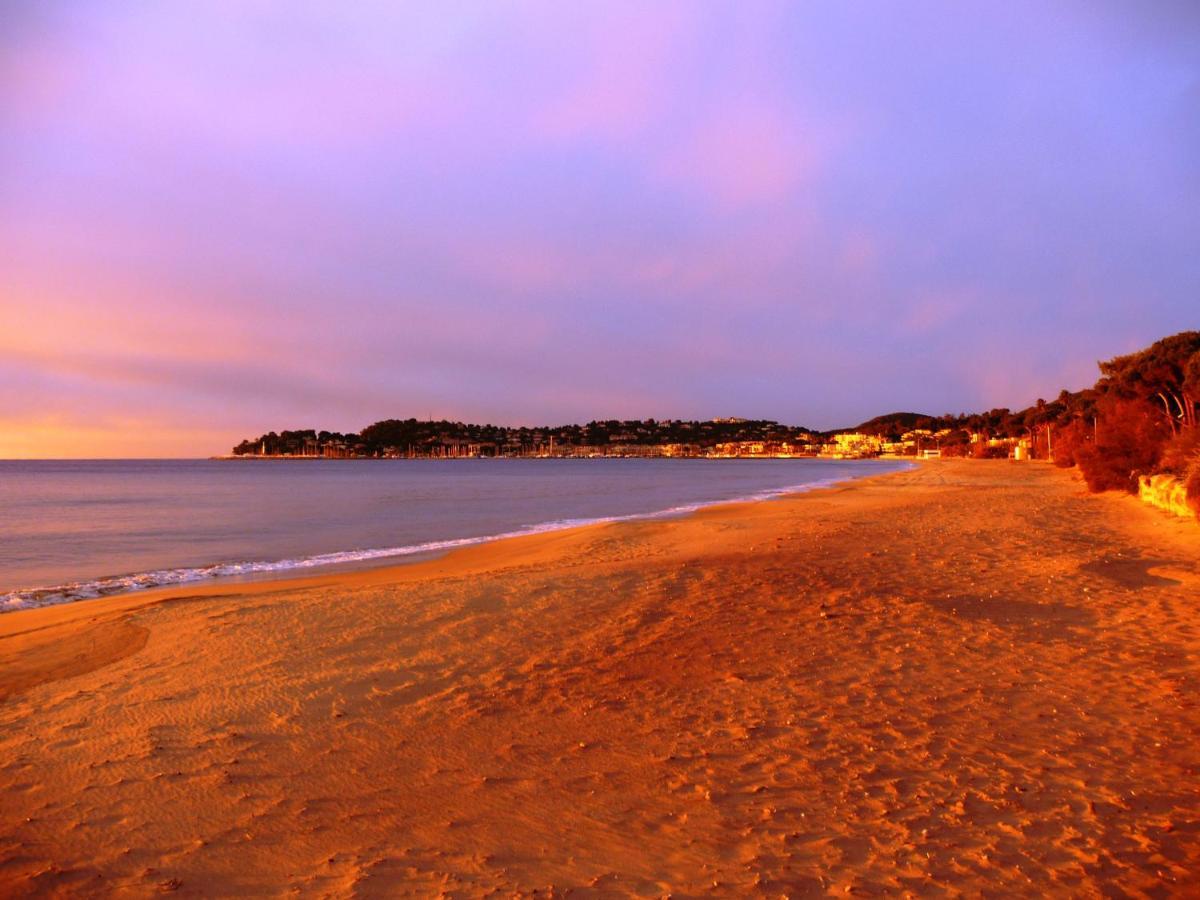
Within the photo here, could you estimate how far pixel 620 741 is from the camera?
5.93 m

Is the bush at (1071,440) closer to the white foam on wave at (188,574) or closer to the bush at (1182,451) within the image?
the bush at (1182,451)

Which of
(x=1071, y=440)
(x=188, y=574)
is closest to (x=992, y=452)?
(x=1071, y=440)

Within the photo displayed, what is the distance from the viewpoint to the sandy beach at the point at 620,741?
420 centimetres

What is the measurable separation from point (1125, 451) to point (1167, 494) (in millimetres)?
9447

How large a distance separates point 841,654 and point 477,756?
4.16 meters

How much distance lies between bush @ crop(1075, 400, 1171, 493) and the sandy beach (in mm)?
19831

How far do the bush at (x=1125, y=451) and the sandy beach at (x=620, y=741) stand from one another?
19.8 m

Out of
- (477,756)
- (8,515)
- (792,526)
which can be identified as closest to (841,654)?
(477,756)

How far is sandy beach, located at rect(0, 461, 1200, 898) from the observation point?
4.20 metres

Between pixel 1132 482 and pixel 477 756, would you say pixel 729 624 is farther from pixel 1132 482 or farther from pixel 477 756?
pixel 1132 482

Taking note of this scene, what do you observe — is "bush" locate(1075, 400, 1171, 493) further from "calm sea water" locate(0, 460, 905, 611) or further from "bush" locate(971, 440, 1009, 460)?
"bush" locate(971, 440, 1009, 460)

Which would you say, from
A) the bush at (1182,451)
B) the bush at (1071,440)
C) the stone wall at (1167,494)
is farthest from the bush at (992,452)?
the bush at (1182,451)

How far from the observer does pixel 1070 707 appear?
641 cm

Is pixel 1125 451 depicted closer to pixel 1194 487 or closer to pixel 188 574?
pixel 1194 487
